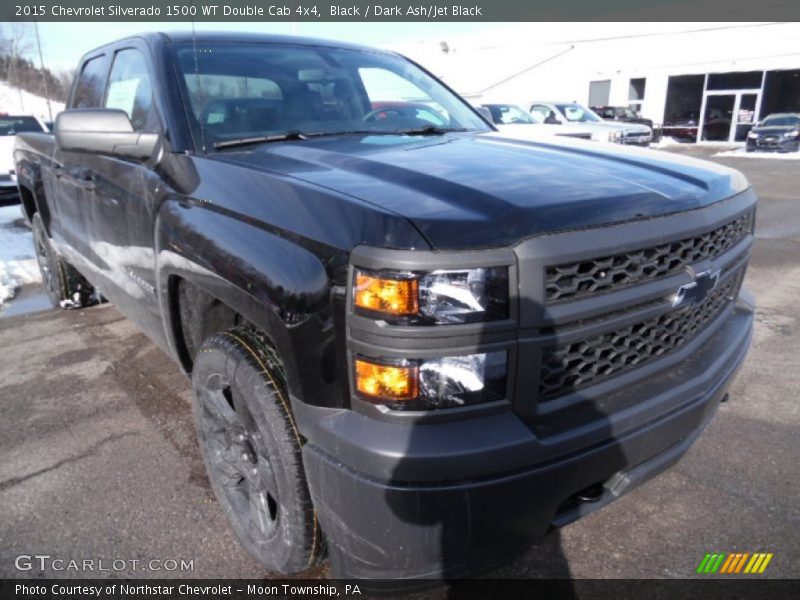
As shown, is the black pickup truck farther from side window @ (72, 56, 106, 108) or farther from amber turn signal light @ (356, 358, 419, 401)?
side window @ (72, 56, 106, 108)

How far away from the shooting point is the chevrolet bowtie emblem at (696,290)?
1844 millimetres

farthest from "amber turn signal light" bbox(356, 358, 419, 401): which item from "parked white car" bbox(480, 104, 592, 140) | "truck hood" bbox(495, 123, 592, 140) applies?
"parked white car" bbox(480, 104, 592, 140)

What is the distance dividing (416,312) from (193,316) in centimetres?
138

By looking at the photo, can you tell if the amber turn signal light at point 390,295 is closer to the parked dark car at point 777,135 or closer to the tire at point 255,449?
the tire at point 255,449

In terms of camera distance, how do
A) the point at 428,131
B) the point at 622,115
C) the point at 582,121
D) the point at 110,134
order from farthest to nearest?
the point at 622,115, the point at 582,121, the point at 428,131, the point at 110,134

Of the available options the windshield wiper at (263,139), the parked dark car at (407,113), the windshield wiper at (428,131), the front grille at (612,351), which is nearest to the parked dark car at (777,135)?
the parked dark car at (407,113)

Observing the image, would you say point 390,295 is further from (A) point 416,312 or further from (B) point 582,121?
(B) point 582,121

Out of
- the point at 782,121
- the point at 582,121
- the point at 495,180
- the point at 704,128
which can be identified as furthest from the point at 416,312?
the point at 704,128

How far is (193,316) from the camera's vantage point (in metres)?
2.48

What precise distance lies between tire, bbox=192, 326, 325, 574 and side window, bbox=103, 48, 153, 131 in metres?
1.30

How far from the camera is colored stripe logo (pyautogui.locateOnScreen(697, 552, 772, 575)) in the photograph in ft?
6.95

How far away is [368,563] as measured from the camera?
1.57 metres

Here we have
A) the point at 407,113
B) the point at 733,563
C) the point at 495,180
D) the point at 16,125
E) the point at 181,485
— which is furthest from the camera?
the point at 16,125

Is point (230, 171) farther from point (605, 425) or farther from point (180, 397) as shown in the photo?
point (180, 397)
